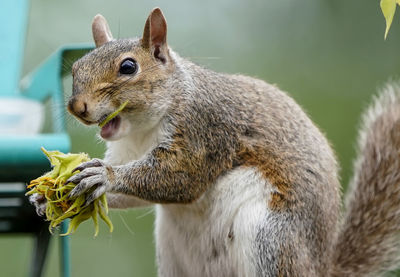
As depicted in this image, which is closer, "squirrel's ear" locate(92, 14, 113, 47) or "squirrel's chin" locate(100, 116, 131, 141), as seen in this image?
"squirrel's chin" locate(100, 116, 131, 141)

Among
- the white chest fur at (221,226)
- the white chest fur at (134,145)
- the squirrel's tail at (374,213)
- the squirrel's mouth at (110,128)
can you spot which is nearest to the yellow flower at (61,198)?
the squirrel's mouth at (110,128)

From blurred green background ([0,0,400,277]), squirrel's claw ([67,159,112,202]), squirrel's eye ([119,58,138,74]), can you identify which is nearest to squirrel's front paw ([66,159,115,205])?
squirrel's claw ([67,159,112,202])

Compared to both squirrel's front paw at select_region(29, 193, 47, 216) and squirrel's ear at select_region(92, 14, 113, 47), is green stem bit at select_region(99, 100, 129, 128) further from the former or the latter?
squirrel's ear at select_region(92, 14, 113, 47)

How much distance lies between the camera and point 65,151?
10.5ft

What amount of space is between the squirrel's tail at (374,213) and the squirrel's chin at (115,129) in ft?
3.45

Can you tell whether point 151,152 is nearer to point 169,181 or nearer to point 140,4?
point 169,181

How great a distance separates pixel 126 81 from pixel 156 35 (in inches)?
10.4

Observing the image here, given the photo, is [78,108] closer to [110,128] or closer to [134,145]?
[110,128]

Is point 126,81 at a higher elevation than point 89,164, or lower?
higher

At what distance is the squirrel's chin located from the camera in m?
2.78

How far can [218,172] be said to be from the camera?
3.10m

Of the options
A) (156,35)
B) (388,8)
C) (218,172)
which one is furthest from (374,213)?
(388,8)

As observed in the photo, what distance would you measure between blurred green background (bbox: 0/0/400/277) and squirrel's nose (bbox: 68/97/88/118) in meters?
3.89

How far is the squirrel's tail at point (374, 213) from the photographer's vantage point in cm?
340
